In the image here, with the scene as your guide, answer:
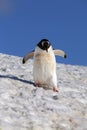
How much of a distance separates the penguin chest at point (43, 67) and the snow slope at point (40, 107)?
0.32 meters

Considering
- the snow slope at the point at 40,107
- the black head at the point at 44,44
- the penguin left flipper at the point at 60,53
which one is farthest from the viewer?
the penguin left flipper at the point at 60,53

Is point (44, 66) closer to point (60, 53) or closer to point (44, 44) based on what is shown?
point (44, 44)

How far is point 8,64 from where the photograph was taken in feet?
55.1

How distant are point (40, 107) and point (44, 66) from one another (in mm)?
2287

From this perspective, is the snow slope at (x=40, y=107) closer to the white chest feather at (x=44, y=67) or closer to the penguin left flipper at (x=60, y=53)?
the white chest feather at (x=44, y=67)

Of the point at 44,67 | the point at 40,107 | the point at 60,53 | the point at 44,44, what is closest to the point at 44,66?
the point at 44,67

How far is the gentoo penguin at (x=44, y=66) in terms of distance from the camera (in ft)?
39.8

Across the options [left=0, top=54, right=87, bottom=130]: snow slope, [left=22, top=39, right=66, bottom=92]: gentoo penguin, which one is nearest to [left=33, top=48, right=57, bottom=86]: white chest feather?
[left=22, top=39, right=66, bottom=92]: gentoo penguin

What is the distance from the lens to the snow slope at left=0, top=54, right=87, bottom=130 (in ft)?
29.5

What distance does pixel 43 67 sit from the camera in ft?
40.0

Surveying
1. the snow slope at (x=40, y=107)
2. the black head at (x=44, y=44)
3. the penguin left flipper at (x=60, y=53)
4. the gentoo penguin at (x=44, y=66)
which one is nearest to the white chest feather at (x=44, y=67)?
the gentoo penguin at (x=44, y=66)

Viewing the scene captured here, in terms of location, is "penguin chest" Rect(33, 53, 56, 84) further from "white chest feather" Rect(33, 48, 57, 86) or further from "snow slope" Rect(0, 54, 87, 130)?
"snow slope" Rect(0, 54, 87, 130)

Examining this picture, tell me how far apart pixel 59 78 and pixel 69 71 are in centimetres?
203

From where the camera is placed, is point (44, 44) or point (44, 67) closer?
point (44, 44)
